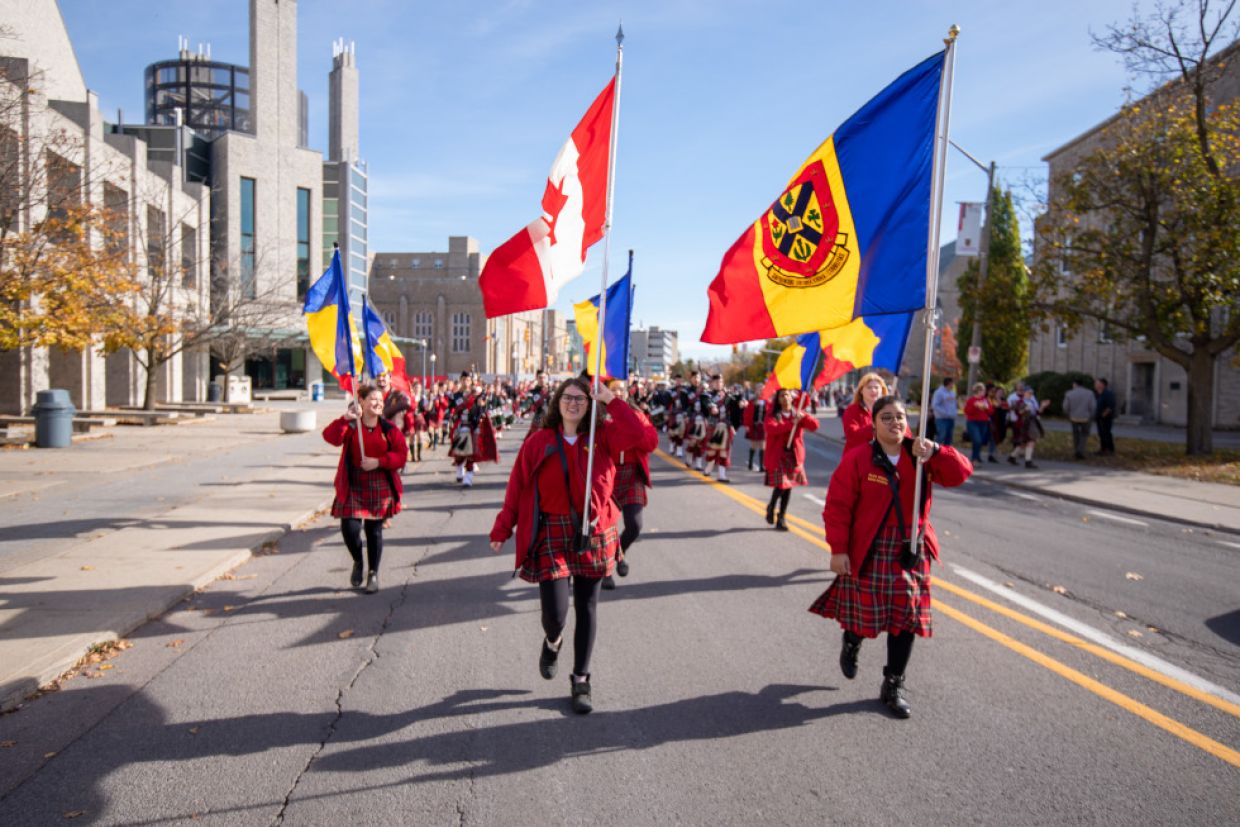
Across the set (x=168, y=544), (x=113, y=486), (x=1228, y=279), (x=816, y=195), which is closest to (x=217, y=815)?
(x=816, y=195)

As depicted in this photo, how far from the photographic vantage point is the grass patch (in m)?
16.5

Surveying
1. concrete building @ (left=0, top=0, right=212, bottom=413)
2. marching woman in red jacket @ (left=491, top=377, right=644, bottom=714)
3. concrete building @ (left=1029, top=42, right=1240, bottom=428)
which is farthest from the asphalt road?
concrete building @ (left=1029, top=42, right=1240, bottom=428)

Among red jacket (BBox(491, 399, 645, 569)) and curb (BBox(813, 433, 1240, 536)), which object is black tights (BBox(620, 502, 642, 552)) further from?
curb (BBox(813, 433, 1240, 536))

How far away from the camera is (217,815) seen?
3.42 metres

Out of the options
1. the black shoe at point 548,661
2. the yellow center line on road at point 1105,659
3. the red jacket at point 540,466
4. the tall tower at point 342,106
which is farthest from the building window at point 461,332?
the black shoe at point 548,661

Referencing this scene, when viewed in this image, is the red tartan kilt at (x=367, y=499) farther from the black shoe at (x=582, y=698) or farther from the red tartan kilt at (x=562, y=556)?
the black shoe at (x=582, y=698)

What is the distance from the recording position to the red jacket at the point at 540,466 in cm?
464

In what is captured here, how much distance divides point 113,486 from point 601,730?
1173cm

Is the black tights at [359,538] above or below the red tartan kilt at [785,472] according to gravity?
below

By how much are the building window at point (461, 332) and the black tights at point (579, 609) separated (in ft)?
314

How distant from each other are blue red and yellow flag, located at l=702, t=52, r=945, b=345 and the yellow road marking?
2.37 metres

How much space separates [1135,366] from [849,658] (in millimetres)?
35606

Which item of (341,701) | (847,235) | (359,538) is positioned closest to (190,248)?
(359,538)

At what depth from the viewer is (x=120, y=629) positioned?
5750 millimetres
